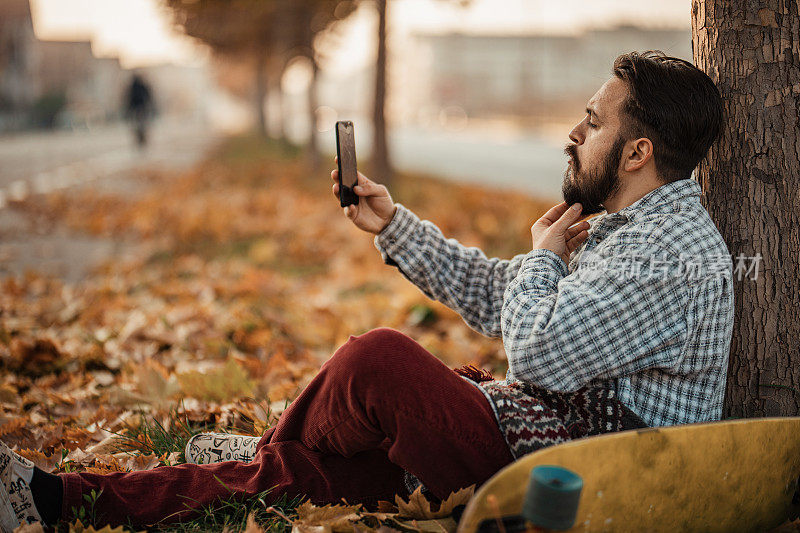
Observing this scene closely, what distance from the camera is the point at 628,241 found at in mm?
2086

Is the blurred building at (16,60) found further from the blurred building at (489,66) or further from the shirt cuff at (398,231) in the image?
the blurred building at (489,66)

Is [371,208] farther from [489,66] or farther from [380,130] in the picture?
[489,66]

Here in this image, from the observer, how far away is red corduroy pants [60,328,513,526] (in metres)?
2.01

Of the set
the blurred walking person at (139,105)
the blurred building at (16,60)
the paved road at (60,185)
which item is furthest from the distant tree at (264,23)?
the blurred building at (16,60)

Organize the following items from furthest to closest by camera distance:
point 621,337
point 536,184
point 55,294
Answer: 1. point 536,184
2. point 55,294
3. point 621,337

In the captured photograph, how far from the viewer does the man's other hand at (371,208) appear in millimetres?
2730

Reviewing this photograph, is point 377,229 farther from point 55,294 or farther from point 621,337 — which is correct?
point 55,294

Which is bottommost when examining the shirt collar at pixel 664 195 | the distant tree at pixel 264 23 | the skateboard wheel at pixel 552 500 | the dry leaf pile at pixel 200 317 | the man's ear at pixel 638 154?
the dry leaf pile at pixel 200 317

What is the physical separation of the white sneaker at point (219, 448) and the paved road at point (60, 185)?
443 centimetres

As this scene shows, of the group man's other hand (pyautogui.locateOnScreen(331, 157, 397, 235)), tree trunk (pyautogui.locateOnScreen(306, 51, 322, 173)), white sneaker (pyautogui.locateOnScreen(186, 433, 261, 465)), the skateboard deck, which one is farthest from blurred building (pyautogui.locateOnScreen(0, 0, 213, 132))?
the skateboard deck

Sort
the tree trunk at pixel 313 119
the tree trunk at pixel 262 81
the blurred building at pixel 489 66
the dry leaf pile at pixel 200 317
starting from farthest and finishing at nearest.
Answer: the blurred building at pixel 489 66 < the tree trunk at pixel 262 81 < the tree trunk at pixel 313 119 < the dry leaf pile at pixel 200 317

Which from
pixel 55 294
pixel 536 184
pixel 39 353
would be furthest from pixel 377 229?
pixel 536 184

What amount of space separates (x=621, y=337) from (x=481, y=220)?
6.16m

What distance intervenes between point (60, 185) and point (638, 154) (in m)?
12.6
